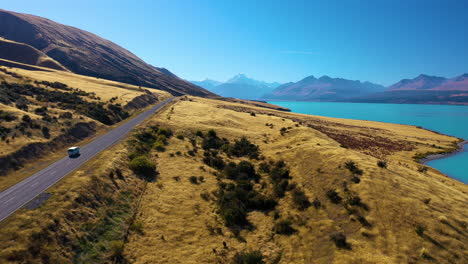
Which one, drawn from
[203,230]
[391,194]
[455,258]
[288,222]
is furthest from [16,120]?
[455,258]

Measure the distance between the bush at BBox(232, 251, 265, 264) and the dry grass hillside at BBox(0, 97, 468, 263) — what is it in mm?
127

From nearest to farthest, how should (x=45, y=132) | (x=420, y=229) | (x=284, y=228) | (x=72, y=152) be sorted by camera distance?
(x=420, y=229), (x=284, y=228), (x=72, y=152), (x=45, y=132)

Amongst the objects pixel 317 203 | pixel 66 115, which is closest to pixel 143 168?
pixel 317 203

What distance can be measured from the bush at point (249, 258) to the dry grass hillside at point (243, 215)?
0.42ft

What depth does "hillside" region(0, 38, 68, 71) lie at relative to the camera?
179 meters

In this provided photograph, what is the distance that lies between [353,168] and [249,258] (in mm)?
19251

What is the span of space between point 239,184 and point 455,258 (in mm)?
23862

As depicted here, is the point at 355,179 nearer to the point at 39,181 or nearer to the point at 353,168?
the point at 353,168

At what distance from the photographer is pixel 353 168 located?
29.4m

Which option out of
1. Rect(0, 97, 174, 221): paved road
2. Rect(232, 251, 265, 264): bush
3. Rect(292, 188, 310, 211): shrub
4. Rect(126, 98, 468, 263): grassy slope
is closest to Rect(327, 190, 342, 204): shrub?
Rect(126, 98, 468, 263): grassy slope

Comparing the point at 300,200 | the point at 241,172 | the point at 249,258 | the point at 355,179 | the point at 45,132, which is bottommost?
the point at 249,258

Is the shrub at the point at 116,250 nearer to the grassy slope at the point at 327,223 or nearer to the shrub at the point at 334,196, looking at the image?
the grassy slope at the point at 327,223

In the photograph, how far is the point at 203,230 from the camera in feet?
79.1

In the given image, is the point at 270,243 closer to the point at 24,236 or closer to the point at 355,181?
the point at 355,181
